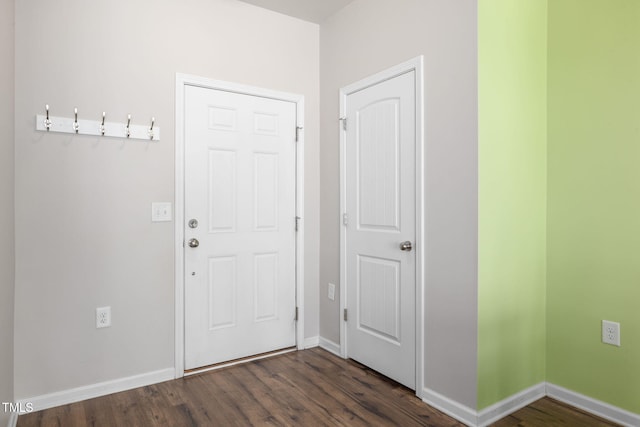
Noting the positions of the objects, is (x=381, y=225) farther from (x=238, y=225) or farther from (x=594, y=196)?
(x=594, y=196)

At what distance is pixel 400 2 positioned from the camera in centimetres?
254

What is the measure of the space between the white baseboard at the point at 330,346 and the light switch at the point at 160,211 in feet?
5.21

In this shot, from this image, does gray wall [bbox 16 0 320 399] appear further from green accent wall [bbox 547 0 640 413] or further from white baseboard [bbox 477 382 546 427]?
green accent wall [bbox 547 0 640 413]

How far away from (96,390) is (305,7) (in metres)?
3.03

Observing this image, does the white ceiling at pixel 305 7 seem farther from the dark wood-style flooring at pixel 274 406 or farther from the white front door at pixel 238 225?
the dark wood-style flooring at pixel 274 406

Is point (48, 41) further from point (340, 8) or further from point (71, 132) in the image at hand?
point (340, 8)

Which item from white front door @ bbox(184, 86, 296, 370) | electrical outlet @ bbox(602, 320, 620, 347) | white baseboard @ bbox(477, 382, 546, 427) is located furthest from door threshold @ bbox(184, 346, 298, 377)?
electrical outlet @ bbox(602, 320, 620, 347)

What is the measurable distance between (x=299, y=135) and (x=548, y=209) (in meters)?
1.88

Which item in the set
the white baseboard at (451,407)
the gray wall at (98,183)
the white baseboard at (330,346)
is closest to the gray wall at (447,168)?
the white baseboard at (451,407)

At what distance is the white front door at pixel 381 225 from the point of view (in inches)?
97.7

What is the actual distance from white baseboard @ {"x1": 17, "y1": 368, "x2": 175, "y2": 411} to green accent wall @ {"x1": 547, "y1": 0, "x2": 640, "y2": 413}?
2.53m

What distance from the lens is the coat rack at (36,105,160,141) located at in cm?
227

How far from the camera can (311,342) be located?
327cm

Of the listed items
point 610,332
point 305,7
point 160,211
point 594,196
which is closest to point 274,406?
point 160,211
